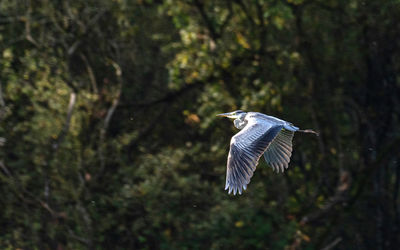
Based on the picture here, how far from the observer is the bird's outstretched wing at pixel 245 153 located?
6535 millimetres

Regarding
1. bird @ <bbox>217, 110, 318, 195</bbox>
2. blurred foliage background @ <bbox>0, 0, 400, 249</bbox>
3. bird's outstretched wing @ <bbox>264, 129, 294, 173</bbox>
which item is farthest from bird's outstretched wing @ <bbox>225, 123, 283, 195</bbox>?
blurred foliage background @ <bbox>0, 0, 400, 249</bbox>

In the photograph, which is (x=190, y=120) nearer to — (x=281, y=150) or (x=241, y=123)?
(x=241, y=123)

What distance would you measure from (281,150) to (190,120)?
372 cm

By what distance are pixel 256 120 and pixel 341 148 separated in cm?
427

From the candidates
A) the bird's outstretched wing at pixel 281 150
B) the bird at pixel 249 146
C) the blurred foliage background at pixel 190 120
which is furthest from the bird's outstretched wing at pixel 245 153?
the blurred foliage background at pixel 190 120

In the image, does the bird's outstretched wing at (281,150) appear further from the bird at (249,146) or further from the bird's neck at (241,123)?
the bird's neck at (241,123)

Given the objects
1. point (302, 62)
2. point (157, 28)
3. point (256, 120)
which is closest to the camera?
point (256, 120)

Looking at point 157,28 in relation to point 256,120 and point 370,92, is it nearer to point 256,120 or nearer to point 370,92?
point 370,92

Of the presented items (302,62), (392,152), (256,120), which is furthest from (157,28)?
(256,120)

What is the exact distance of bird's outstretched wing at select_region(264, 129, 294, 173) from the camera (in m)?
7.83

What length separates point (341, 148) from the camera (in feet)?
37.3

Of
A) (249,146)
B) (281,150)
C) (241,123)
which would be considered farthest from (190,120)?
(249,146)

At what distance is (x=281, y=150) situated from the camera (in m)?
7.91

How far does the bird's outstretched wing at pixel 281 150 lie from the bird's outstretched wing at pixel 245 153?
2.50ft
